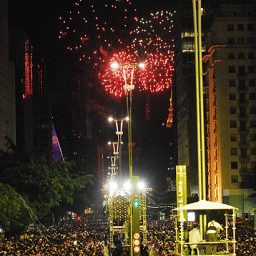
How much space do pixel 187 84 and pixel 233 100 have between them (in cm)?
2927

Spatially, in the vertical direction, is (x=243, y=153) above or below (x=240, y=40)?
below

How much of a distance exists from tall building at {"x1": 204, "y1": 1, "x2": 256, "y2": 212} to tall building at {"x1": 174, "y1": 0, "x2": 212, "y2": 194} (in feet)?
62.7

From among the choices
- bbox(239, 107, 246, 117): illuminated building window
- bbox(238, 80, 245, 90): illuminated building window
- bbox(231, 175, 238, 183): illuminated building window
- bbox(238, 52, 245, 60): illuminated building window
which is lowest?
bbox(231, 175, 238, 183): illuminated building window

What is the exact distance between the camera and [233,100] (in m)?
112

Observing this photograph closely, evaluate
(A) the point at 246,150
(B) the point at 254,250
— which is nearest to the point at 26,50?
(A) the point at 246,150

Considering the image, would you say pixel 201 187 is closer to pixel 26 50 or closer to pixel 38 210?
pixel 38 210

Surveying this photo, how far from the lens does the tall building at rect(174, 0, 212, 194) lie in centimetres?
13788

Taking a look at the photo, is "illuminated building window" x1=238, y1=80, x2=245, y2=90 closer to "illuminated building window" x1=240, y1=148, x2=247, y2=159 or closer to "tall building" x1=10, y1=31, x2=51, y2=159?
"illuminated building window" x1=240, y1=148, x2=247, y2=159

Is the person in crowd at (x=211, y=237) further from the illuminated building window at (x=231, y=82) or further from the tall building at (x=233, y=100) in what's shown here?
the illuminated building window at (x=231, y=82)

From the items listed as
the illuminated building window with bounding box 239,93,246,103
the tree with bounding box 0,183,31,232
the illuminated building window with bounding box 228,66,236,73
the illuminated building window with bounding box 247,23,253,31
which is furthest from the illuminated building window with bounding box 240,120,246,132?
the tree with bounding box 0,183,31,232

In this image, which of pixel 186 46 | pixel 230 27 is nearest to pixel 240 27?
pixel 230 27

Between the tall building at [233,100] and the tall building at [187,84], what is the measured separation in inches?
752

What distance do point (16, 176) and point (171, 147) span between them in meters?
101

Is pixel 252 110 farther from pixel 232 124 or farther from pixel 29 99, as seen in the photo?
pixel 29 99
